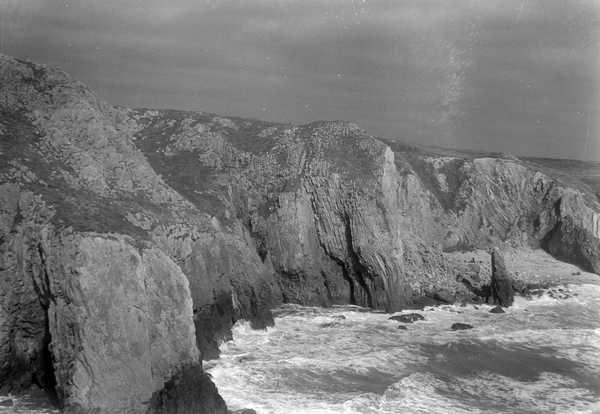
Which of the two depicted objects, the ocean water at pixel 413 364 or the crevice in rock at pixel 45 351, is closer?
the crevice in rock at pixel 45 351

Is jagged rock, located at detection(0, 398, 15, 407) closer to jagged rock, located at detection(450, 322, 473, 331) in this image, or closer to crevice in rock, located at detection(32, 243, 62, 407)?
crevice in rock, located at detection(32, 243, 62, 407)

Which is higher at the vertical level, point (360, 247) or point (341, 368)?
point (360, 247)

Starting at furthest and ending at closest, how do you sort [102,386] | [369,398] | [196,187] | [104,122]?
[196,187] → [104,122] → [369,398] → [102,386]

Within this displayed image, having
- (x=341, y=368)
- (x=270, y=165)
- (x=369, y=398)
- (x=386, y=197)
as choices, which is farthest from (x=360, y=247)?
(x=369, y=398)

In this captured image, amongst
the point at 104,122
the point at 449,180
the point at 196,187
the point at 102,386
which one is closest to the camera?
the point at 102,386

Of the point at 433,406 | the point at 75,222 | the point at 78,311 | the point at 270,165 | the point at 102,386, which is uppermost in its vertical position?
the point at 270,165

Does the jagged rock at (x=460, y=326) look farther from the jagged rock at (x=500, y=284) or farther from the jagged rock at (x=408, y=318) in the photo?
the jagged rock at (x=500, y=284)

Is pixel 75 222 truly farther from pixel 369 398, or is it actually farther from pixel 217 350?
pixel 369 398

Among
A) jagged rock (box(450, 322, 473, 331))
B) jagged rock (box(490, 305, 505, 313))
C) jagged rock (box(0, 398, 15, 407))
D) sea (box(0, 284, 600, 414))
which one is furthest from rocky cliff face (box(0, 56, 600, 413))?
jagged rock (box(450, 322, 473, 331))

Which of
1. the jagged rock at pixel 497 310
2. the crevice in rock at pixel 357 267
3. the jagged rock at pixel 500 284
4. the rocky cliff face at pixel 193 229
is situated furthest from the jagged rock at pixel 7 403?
the jagged rock at pixel 500 284
